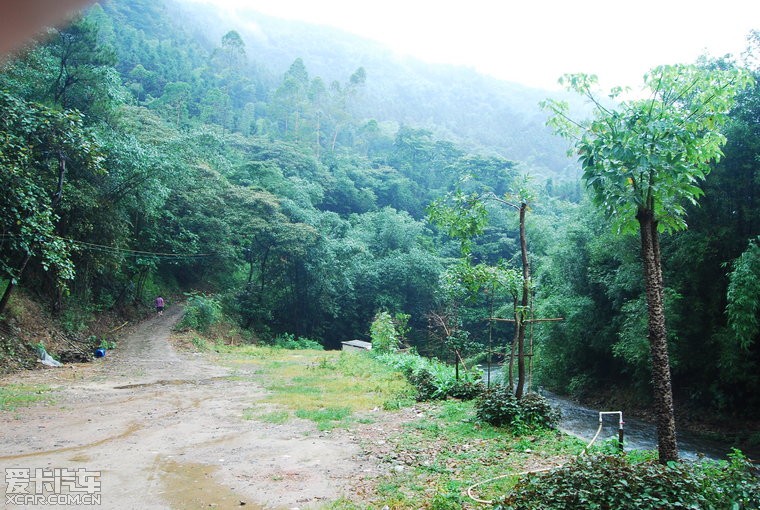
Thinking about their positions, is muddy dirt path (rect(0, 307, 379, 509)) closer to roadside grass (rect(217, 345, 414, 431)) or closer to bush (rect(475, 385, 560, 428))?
roadside grass (rect(217, 345, 414, 431))

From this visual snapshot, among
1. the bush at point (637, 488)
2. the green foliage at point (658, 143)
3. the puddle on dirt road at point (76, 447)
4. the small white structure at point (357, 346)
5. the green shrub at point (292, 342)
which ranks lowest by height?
the green shrub at point (292, 342)

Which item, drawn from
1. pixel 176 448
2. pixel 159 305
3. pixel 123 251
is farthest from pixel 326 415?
pixel 159 305

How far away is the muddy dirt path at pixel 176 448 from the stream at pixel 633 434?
6.78 m

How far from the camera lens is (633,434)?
14422 mm

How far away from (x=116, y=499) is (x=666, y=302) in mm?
15511

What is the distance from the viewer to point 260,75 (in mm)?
78812

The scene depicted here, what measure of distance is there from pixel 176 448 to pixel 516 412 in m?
5.87

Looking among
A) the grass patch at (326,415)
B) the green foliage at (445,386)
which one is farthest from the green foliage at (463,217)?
the green foliage at (445,386)

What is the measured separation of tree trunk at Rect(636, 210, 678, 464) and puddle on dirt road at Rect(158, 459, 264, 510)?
460cm

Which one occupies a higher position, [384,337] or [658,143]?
[658,143]

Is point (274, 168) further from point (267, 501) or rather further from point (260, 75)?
point (260, 75)

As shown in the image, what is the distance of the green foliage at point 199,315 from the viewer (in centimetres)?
2314

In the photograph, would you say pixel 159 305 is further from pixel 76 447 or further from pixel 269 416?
pixel 76 447

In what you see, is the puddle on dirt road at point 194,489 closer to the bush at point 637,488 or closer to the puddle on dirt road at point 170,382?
the bush at point 637,488
